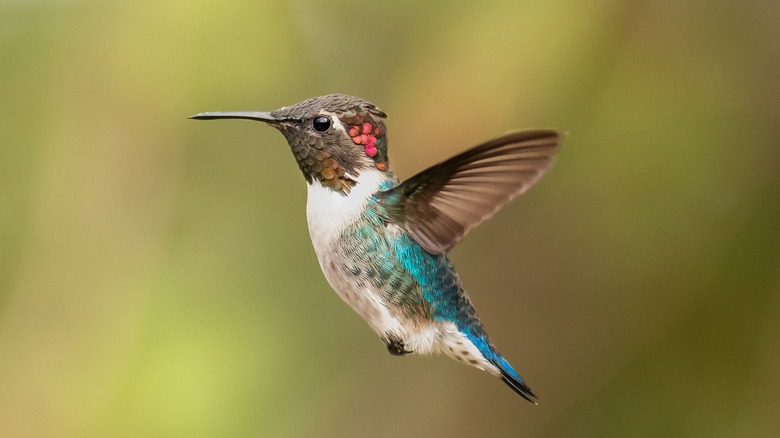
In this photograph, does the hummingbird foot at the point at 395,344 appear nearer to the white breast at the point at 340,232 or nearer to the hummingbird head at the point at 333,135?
the white breast at the point at 340,232

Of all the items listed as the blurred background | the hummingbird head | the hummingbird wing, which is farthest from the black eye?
the blurred background

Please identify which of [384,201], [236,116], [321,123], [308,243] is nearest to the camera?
[236,116]

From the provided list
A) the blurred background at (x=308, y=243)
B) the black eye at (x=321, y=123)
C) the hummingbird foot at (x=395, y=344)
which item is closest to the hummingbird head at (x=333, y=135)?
the black eye at (x=321, y=123)

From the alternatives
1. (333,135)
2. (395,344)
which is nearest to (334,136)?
(333,135)

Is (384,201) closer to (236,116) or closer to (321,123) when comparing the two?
(321,123)

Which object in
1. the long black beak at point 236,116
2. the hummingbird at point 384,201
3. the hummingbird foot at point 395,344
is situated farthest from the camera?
the hummingbird foot at point 395,344

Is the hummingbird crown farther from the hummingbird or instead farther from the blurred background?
the blurred background

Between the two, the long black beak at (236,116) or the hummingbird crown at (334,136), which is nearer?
the long black beak at (236,116)

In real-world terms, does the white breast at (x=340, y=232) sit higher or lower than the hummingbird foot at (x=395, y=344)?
higher
